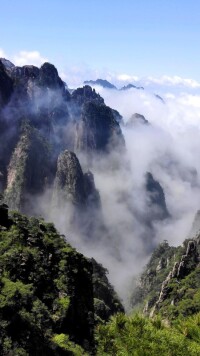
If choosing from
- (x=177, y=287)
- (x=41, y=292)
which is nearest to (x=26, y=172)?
(x=177, y=287)

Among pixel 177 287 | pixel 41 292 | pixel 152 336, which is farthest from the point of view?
pixel 177 287

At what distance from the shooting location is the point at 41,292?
4712 centimetres

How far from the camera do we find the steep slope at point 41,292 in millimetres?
37000

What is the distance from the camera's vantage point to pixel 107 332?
2414 cm

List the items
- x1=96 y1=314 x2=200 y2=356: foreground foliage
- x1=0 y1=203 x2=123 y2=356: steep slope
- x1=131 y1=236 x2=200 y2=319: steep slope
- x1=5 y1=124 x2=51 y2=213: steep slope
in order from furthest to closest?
x1=5 y1=124 x2=51 y2=213: steep slope → x1=131 y1=236 x2=200 y2=319: steep slope → x1=0 y1=203 x2=123 y2=356: steep slope → x1=96 y1=314 x2=200 y2=356: foreground foliage

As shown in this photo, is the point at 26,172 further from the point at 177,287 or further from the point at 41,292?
the point at 41,292

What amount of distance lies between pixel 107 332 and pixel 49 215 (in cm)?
17162

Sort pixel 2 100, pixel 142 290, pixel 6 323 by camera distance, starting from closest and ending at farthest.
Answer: pixel 6 323 < pixel 142 290 < pixel 2 100

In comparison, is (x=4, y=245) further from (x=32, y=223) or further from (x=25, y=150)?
(x=25, y=150)

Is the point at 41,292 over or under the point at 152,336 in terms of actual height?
over

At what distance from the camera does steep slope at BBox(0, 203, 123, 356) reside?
121 ft

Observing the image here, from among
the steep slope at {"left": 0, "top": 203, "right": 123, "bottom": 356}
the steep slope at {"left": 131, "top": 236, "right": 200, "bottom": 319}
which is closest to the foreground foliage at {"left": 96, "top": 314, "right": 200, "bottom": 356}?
the steep slope at {"left": 0, "top": 203, "right": 123, "bottom": 356}

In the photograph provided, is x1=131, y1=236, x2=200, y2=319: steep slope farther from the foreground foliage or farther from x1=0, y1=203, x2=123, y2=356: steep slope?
the foreground foliage

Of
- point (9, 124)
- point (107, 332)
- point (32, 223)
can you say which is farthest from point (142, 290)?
point (107, 332)
